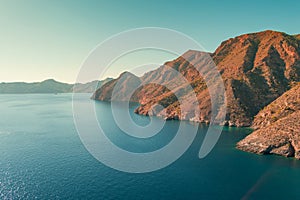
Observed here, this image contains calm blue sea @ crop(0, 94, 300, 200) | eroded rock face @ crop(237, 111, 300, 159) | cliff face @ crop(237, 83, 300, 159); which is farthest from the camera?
cliff face @ crop(237, 83, 300, 159)

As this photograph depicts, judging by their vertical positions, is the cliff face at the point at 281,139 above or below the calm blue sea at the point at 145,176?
above

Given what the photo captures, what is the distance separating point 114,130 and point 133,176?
97.0 m

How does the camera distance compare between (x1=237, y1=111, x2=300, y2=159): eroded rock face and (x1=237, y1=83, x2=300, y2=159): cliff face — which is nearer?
(x1=237, y1=111, x2=300, y2=159): eroded rock face

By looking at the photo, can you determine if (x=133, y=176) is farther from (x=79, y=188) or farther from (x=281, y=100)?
(x=281, y=100)

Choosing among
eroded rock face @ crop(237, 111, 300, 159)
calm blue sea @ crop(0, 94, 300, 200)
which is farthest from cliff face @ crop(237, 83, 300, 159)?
calm blue sea @ crop(0, 94, 300, 200)

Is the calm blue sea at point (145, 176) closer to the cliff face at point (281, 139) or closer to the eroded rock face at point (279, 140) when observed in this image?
the eroded rock face at point (279, 140)

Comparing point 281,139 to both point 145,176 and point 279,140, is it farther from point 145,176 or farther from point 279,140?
point 145,176

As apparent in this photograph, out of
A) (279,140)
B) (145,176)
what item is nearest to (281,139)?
(279,140)

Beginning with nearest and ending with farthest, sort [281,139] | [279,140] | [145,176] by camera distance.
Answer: [145,176] < [281,139] < [279,140]

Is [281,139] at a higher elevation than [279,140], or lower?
higher

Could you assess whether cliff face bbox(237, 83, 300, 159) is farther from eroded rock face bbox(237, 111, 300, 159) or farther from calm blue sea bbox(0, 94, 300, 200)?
calm blue sea bbox(0, 94, 300, 200)

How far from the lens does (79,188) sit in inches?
3184

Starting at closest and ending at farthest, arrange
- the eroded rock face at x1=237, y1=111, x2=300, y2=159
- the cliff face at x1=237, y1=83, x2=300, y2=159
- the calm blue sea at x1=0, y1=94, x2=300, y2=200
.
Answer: the calm blue sea at x1=0, y1=94, x2=300, y2=200, the eroded rock face at x1=237, y1=111, x2=300, y2=159, the cliff face at x1=237, y1=83, x2=300, y2=159

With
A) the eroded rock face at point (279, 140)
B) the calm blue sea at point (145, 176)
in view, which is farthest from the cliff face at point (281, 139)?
the calm blue sea at point (145, 176)
